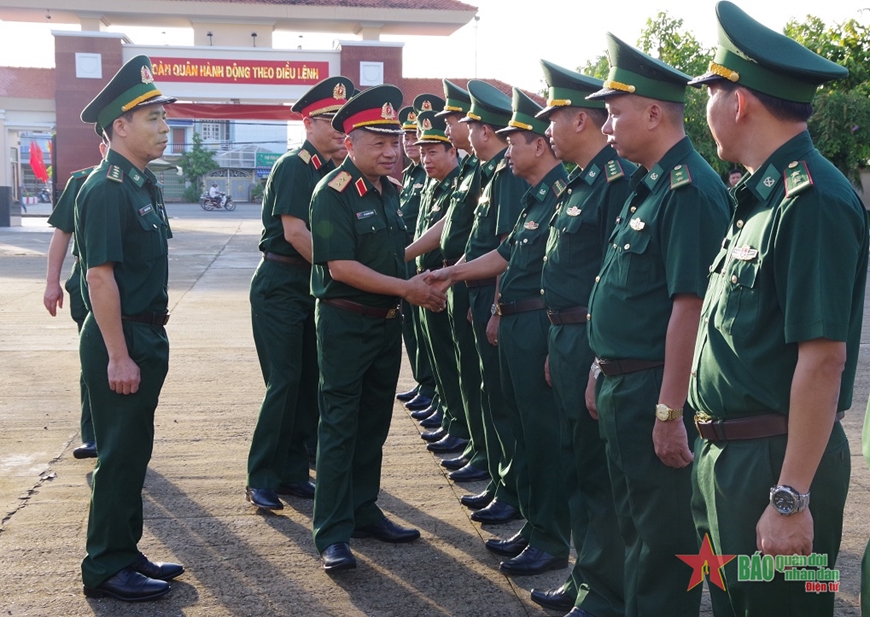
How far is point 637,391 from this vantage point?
307cm

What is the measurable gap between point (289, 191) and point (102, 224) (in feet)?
4.96

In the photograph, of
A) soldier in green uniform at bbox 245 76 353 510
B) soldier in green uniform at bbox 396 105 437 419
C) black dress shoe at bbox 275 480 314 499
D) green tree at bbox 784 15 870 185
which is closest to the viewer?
soldier in green uniform at bbox 245 76 353 510

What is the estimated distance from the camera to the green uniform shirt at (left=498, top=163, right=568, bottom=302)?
423 centimetres

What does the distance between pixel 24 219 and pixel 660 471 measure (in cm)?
3565

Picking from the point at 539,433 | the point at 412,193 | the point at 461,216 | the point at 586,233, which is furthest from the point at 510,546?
the point at 412,193

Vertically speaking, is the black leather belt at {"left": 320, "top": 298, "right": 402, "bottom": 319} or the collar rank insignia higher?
the collar rank insignia

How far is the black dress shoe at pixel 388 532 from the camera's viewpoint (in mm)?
4527

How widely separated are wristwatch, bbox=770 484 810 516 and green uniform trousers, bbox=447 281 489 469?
334cm

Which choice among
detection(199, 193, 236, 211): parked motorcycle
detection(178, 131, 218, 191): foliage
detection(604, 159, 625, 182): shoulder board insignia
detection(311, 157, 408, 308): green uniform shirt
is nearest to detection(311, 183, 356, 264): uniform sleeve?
detection(311, 157, 408, 308): green uniform shirt

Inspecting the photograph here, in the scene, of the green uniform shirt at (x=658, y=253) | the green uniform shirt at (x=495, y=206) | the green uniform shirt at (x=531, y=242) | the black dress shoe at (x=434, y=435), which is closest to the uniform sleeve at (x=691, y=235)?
the green uniform shirt at (x=658, y=253)

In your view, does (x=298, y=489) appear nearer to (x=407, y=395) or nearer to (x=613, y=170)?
(x=407, y=395)

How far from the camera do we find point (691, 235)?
292 centimetres

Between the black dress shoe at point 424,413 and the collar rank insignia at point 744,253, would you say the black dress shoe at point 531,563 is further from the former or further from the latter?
the black dress shoe at point 424,413

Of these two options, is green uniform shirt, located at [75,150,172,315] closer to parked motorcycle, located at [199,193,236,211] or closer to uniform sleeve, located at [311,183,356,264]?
uniform sleeve, located at [311,183,356,264]
